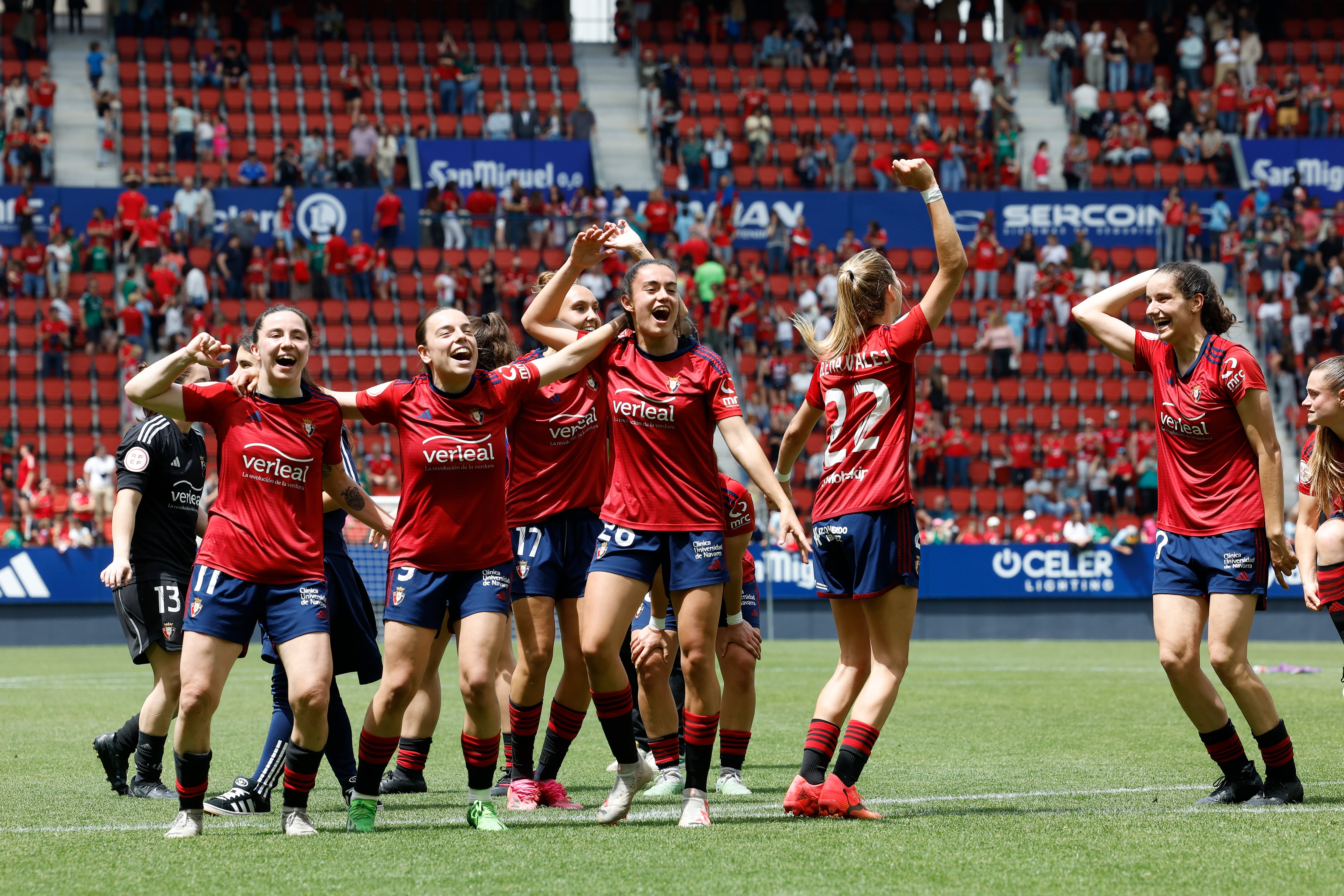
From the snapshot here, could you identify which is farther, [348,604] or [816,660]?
[816,660]

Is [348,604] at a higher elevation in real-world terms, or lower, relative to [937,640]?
higher

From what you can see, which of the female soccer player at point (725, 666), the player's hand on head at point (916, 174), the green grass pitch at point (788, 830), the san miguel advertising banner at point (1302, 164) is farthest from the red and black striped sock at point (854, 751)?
the san miguel advertising banner at point (1302, 164)

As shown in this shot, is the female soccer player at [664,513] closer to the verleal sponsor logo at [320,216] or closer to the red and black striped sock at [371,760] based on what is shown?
the red and black striped sock at [371,760]

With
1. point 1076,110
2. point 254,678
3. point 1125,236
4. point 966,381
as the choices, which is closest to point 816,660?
point 254,678

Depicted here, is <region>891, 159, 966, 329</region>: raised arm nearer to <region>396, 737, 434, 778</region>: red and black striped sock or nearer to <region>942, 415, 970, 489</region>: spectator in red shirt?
<region>396, 737, 434, 778</region>: red and black striped sock

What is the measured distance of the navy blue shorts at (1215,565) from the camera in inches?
263

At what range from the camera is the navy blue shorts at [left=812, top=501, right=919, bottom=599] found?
255 inches

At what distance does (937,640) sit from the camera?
73.6 feet

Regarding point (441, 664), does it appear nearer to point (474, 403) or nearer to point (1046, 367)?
point (474, 403)

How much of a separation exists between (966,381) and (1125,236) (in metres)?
5.37

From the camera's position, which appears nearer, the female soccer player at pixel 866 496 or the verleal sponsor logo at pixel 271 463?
the verleal sponsor logo at pixel 271 463

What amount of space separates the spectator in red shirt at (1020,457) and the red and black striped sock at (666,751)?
1886 cm

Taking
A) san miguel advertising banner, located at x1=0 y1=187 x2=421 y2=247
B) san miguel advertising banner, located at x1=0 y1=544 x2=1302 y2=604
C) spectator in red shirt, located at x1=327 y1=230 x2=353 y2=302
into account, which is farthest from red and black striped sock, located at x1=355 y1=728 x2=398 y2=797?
san miguel advertising banner, located at x1=0 y1=187 x2=421 y2=247

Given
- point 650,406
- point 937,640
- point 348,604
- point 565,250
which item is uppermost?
point 565,250
